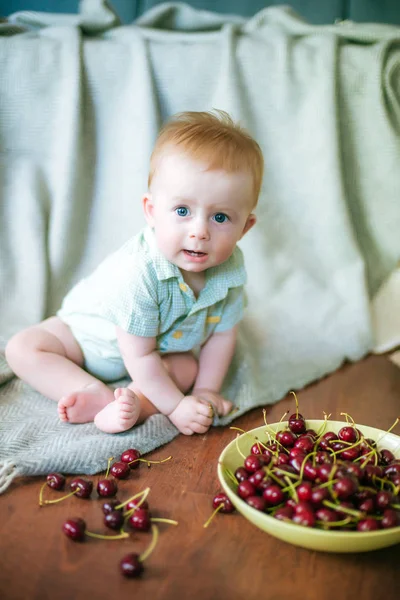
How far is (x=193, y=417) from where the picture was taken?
1.08m

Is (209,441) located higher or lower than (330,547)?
lower

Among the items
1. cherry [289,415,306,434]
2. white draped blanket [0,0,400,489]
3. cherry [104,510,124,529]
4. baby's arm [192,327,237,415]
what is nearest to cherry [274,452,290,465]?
cherry [289,415,306,434]

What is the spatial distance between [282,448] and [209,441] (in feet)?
0.65

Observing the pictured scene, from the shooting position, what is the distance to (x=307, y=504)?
73 cm

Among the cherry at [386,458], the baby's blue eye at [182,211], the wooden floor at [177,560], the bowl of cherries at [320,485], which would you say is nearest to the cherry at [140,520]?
the wooden floor at [177,560]

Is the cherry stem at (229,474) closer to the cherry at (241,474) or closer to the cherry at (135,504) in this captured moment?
the cherry at (241,474)

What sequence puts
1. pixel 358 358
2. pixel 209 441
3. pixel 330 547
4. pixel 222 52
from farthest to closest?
pixel 222 52
pixel 358 358
pixel 209 441
pixel 330 547

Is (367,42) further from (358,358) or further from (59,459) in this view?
(59,459)

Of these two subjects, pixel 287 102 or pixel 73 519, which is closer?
pixel 73 519

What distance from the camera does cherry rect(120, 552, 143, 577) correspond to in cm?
71

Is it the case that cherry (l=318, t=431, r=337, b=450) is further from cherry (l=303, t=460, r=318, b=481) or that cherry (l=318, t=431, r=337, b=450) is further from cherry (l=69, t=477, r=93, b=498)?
cherry (l=69, t=477, r=93, b=498)

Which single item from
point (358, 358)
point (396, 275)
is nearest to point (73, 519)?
point (358, 358)

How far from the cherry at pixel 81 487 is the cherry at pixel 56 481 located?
0.08 ft

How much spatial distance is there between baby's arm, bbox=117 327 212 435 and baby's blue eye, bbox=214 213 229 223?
0.25m
